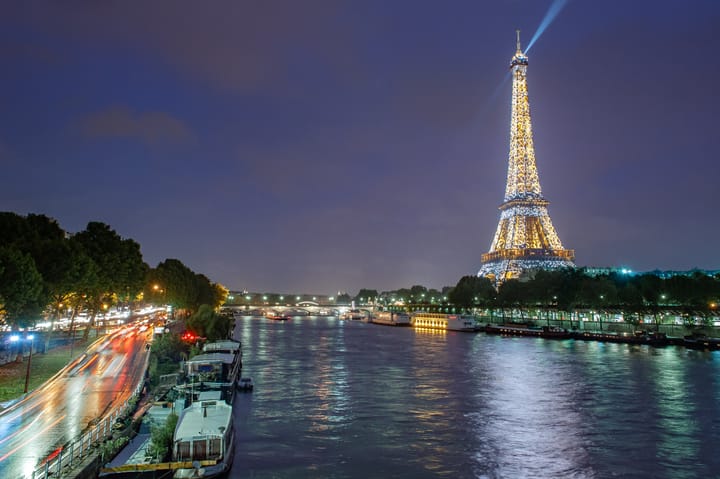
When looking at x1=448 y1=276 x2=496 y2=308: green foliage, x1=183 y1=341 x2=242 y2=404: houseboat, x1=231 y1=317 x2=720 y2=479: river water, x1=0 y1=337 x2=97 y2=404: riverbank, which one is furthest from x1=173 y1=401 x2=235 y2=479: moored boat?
x1=448 y1=276 x2=496 y2=308: green foliage

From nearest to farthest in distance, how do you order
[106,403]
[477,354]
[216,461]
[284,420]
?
1. [216,461]
2. [106,403]
3. [284,420]
4. [477,354]

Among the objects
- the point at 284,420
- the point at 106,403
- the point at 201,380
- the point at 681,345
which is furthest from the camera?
the point at 681,345

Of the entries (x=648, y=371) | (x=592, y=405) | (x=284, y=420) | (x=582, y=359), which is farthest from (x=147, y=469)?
(x=582, y=359)

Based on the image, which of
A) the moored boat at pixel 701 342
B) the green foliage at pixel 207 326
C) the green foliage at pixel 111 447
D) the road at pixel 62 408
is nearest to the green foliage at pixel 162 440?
the green foliage at pixel 111 447

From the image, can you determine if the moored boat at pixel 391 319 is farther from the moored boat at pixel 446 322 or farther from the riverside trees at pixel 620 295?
the riverside trees at pixel 620 295

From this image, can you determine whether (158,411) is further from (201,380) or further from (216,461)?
(201,380)
